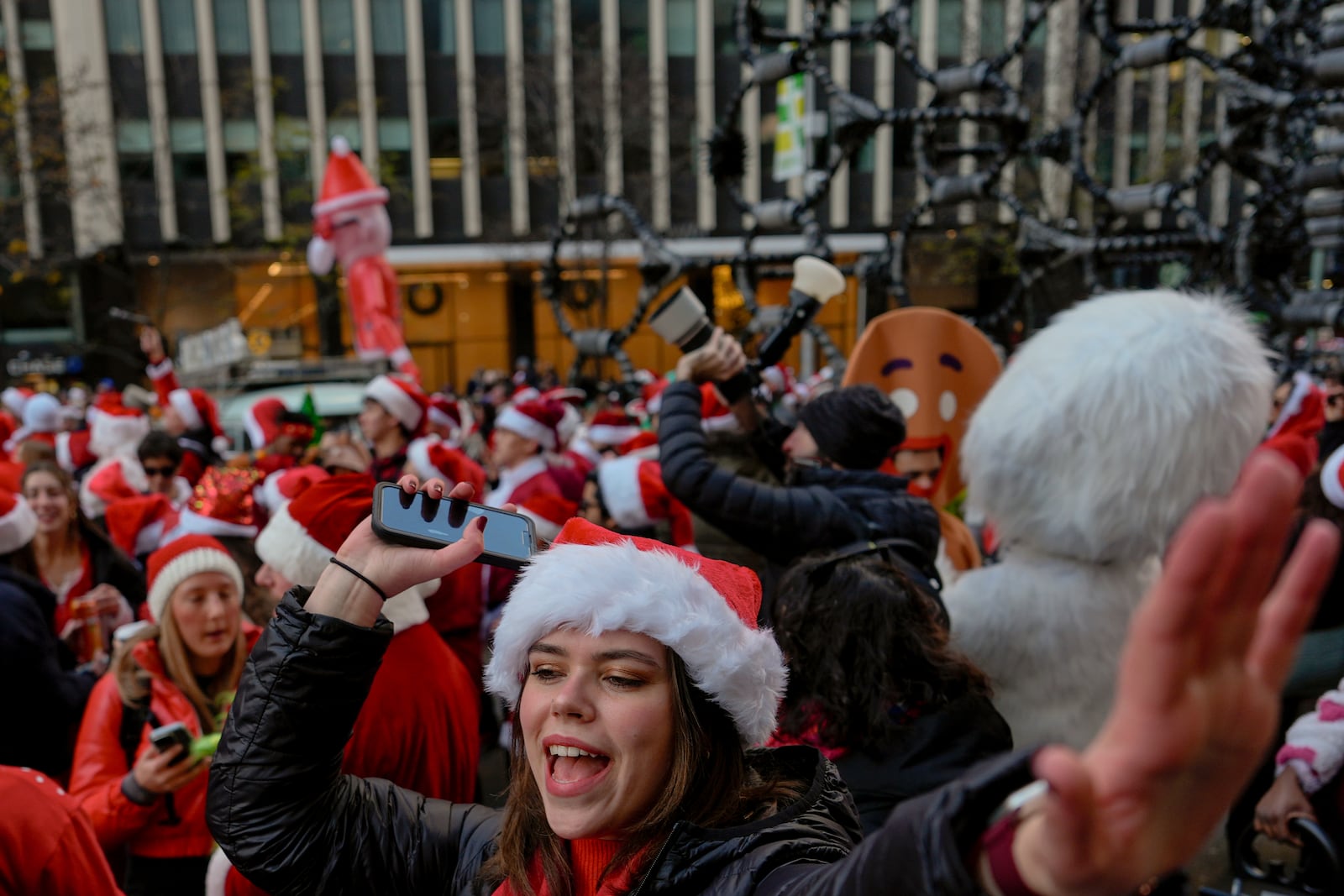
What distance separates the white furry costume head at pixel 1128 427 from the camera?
7.85 feet

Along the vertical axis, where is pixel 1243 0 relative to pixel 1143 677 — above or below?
above

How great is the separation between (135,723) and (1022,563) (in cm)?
243

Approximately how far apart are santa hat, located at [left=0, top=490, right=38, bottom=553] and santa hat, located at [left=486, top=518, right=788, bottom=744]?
106 inches

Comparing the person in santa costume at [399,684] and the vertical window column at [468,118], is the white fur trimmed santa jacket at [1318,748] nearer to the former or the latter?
the person in santa costume at [399,684]

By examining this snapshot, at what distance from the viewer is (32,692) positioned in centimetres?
275

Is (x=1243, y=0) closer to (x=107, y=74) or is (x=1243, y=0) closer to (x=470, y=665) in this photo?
(x=470, y=665)

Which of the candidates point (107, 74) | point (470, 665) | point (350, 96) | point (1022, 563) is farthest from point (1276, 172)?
point (107, 74)

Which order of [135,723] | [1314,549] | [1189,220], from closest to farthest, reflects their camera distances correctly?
1. [1314,549]
2. [135,723]
3. [1189,220]

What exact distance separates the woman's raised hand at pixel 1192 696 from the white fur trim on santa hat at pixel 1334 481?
3.33 metres

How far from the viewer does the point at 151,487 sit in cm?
554

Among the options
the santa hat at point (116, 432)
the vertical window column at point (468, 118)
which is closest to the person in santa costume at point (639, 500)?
the santa hat at point (116, 432)

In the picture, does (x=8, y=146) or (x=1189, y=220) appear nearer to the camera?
(x=1189, y=220)

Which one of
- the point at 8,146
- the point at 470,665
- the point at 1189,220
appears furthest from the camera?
the point at 8,146

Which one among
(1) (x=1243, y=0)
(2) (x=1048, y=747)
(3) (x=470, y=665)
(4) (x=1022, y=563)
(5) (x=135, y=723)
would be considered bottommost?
(3) (x=470, y=665)
